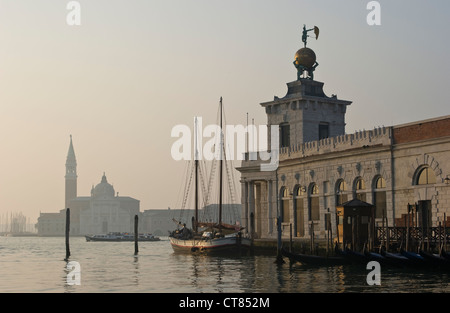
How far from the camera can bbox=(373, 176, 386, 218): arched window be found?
47.5 meters

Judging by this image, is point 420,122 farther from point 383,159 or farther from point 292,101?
point 292,101

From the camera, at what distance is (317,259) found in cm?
4156

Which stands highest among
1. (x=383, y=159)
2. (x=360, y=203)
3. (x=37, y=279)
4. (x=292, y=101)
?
(x=292, y=101)

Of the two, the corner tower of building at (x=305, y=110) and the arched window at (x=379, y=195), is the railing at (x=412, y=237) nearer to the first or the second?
the arched window at (x=379, y=195)

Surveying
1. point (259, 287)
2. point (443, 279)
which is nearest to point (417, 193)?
point (443, 279)

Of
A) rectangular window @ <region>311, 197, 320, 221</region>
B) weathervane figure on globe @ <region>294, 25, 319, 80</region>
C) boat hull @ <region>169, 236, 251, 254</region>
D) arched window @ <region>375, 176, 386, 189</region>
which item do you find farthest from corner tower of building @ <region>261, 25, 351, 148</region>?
arched window @ <region>375, 176, 386, 189</region>

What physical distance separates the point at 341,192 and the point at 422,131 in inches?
335

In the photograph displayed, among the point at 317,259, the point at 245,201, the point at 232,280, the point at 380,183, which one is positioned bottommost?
the point at 232,280

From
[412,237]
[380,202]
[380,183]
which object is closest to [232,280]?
[412,237]

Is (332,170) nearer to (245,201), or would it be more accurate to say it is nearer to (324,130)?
(324,130)

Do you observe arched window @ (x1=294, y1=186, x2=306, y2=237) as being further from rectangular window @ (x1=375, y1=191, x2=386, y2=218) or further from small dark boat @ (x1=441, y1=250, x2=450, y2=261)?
small dark boat @ (x1=441, y1=250, x2=450, y2=261)

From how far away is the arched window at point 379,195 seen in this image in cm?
4747
